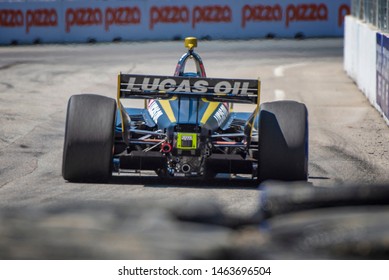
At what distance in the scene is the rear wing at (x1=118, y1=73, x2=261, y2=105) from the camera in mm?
11914

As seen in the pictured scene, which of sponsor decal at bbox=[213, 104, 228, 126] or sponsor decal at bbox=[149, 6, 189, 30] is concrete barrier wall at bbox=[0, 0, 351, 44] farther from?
sponsor decal at bbox=[213, 104, 228, 126]

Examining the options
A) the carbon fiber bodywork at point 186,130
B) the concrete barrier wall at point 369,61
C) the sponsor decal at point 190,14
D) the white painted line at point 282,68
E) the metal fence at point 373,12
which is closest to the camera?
the carbon fiber bodywork at point 186,130

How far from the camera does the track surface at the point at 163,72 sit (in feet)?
37.0

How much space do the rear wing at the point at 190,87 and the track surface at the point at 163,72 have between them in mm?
979

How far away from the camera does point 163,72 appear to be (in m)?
29.0

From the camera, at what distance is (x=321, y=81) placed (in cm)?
2684

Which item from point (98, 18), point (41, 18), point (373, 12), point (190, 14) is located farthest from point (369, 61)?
point (41, 18)

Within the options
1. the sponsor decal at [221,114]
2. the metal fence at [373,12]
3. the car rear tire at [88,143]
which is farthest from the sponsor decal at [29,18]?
the car rear tire at [88,143]

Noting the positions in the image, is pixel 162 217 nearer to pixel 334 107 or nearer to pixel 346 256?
pixel 346 256

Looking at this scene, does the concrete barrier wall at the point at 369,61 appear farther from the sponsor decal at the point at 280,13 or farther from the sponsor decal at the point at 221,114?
the sponsor decal at the point at 280,13

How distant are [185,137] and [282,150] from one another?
1060 mm

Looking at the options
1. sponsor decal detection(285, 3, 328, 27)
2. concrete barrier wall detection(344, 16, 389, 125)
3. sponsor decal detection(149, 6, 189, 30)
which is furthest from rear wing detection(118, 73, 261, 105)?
sponsor decal detection(285, 3, 328, 27)

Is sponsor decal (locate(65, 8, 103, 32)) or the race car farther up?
sponsor decal (locate(65, 8, 103, 32))

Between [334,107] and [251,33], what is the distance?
58.2 feet
